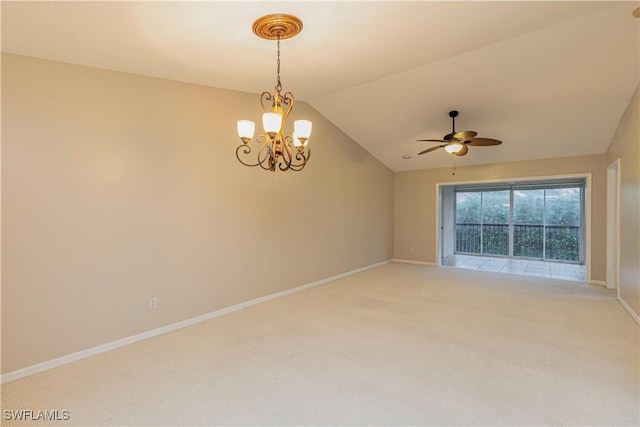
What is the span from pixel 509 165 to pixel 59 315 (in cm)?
731

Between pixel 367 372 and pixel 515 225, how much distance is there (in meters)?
8.36

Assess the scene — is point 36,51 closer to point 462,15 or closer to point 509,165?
point 462,15

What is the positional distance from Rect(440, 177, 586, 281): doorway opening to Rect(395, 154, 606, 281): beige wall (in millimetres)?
949

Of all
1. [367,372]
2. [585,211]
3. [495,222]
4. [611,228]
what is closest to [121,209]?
[367,372]

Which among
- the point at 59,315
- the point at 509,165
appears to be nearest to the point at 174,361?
the point at 59,315

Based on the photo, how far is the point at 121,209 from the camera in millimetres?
2980

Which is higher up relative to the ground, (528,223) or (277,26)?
(277,26)

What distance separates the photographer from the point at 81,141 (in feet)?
8.93

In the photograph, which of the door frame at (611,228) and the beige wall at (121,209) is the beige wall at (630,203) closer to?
the door frame at (611,228)

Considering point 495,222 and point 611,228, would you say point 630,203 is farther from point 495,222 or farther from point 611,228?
point 495,222

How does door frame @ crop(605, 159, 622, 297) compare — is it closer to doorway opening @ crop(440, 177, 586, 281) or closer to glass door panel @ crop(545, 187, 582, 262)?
doorway opening @ crop(440, 177, 586, 281)

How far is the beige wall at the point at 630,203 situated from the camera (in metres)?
3.57

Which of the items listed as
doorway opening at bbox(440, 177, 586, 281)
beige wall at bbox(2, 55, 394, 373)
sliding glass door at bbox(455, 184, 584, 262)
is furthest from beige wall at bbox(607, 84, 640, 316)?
sliding glass door at bbox(455, 184, 584, 262)

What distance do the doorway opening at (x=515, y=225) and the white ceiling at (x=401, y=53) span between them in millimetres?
3632
